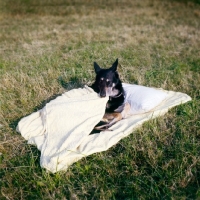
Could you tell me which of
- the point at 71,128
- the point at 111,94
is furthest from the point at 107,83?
the point at 71,128

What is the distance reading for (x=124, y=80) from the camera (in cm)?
645

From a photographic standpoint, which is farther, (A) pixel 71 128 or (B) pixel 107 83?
(B) pixel 107 83

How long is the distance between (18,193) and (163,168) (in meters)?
1.86

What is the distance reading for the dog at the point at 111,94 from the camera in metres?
4.85

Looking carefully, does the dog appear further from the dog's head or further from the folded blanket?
the folded blanket

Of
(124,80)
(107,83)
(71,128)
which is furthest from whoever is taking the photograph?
(124,80)

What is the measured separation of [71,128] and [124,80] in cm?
261

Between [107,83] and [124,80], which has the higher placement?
[107,83]

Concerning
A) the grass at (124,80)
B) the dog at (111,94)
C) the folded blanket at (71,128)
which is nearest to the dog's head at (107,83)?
the dog at (111,94)

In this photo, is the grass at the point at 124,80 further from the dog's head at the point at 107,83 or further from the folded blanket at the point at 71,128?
the dog's head at the point at 107,83

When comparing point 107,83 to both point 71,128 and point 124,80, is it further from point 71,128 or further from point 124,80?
point 124,80

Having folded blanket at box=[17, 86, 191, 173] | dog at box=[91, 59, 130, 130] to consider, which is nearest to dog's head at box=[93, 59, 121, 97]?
dog at box=[91, 59, 130, 130]

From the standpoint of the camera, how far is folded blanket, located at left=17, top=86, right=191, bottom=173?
3.78 m

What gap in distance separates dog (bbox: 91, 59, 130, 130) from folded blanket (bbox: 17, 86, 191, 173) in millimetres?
168
